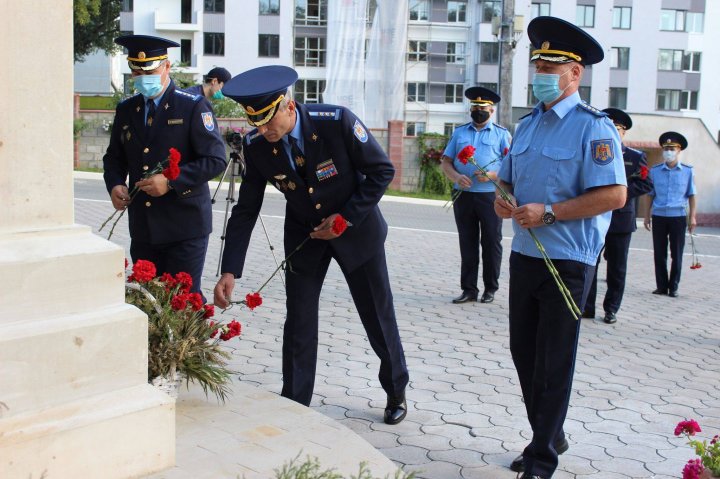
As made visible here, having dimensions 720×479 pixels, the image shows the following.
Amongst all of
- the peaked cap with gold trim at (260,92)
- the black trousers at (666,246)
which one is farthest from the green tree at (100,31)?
the peaked cap with gold trim at (260,92)

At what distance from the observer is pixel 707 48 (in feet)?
206

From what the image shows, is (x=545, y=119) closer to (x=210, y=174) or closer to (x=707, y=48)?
(x=210, y=174)

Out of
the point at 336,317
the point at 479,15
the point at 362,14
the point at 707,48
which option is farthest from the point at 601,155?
the point at 707,48

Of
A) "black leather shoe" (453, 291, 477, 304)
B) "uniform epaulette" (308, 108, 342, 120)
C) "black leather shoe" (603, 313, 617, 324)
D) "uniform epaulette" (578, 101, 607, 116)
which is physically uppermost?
"uniform epaulette" (578, 101, 607, 116)

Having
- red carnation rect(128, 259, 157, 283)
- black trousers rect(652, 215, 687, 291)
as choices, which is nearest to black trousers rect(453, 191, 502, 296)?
black trousers rect(652, 215, 687, 291)

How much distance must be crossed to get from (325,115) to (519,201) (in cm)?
112

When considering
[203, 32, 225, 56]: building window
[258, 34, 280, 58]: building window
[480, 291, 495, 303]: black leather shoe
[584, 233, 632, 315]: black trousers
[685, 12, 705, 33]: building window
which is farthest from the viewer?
[685, 12, 705, 33]: building window

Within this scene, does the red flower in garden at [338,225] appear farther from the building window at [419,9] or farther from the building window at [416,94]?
the building window at [419,9]

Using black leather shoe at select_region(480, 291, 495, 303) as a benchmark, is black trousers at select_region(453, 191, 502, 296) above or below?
above

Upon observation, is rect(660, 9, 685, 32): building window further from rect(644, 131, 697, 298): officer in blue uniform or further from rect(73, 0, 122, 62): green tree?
rect(644, 131, 697, 298): officer in blue uniform

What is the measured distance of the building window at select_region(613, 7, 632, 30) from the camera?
2404 inches

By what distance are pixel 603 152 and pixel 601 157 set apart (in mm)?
25

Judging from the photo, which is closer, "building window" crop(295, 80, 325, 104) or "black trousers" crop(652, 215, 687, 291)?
"black trousers" crop(652, 215, 687, 291)

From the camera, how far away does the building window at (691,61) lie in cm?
6225
